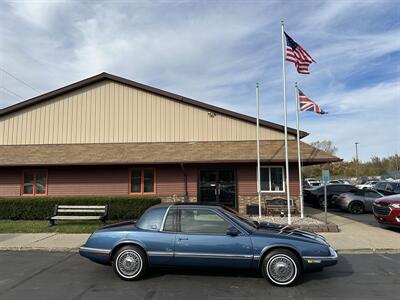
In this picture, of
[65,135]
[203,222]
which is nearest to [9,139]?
[65,135]

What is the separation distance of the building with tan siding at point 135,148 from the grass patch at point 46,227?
332 centimetres

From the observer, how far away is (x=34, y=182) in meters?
17.9

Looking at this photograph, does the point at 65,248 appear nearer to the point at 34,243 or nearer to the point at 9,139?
the point at 34,243

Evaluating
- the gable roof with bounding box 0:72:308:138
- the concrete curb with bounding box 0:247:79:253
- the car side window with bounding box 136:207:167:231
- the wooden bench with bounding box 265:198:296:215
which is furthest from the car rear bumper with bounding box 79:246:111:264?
the gable roof with bounding box 0:72:308:138

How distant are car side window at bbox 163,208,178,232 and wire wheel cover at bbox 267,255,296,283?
1809mm

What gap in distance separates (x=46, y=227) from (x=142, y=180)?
5373mm

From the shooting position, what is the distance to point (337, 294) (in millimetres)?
5766


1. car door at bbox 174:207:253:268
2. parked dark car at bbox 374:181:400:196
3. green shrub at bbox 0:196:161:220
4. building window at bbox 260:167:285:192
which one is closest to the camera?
car door at bbox 174:207:253:268

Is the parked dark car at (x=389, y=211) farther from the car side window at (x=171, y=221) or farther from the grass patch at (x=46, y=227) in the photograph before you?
the grass patch at (x=46, y=227)

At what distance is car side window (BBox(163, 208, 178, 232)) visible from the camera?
6.67 m

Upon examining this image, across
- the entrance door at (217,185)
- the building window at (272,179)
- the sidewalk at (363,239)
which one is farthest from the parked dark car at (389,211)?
the entrance door at (217,185)

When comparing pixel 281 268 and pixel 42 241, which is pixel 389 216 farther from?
pixel 42 241

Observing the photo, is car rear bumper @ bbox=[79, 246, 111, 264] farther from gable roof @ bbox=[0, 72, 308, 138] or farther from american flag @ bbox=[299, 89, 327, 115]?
gable roof @ bbox=[0, 72, 308, 138]

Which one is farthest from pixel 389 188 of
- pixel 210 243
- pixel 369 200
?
pixel 210 243
